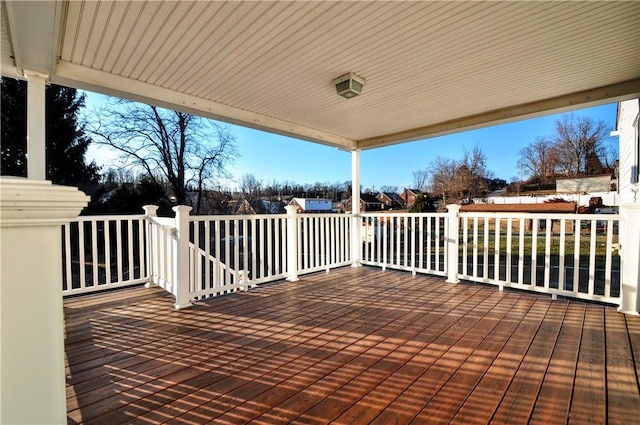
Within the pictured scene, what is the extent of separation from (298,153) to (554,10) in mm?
12864

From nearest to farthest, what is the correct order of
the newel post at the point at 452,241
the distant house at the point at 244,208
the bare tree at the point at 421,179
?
the newel post at the point at 452,241 → the distant house at the point at 244,208 → the bare tree at the point at 421,179

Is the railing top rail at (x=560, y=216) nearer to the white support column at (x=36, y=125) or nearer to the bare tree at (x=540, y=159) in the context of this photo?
the white support column at (x=36, y=125)

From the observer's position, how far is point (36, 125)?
2482mm

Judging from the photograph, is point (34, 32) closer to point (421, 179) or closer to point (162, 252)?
point (162, 252)

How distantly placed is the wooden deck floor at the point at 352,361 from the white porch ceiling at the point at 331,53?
7.51 ft

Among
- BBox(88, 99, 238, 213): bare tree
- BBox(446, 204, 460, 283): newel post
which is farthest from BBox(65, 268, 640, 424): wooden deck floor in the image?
BBox(88, 99, 238, 213): bare tree

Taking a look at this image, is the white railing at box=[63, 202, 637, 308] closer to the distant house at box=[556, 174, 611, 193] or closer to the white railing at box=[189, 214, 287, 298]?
the white railing at box=[189, 214, 287, 298]

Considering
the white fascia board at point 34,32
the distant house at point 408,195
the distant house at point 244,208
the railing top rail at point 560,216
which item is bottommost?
the railing top rail at point 560,216

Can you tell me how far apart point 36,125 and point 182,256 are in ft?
5.41

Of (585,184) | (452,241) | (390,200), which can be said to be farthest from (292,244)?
(585,184)

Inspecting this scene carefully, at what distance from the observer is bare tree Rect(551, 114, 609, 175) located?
1027 cm

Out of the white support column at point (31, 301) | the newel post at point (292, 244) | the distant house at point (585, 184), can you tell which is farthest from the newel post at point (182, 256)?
the distant house at point (585, 184)

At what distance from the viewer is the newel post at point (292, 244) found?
435 centimetres

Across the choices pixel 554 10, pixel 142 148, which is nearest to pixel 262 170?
pixel 142 148
